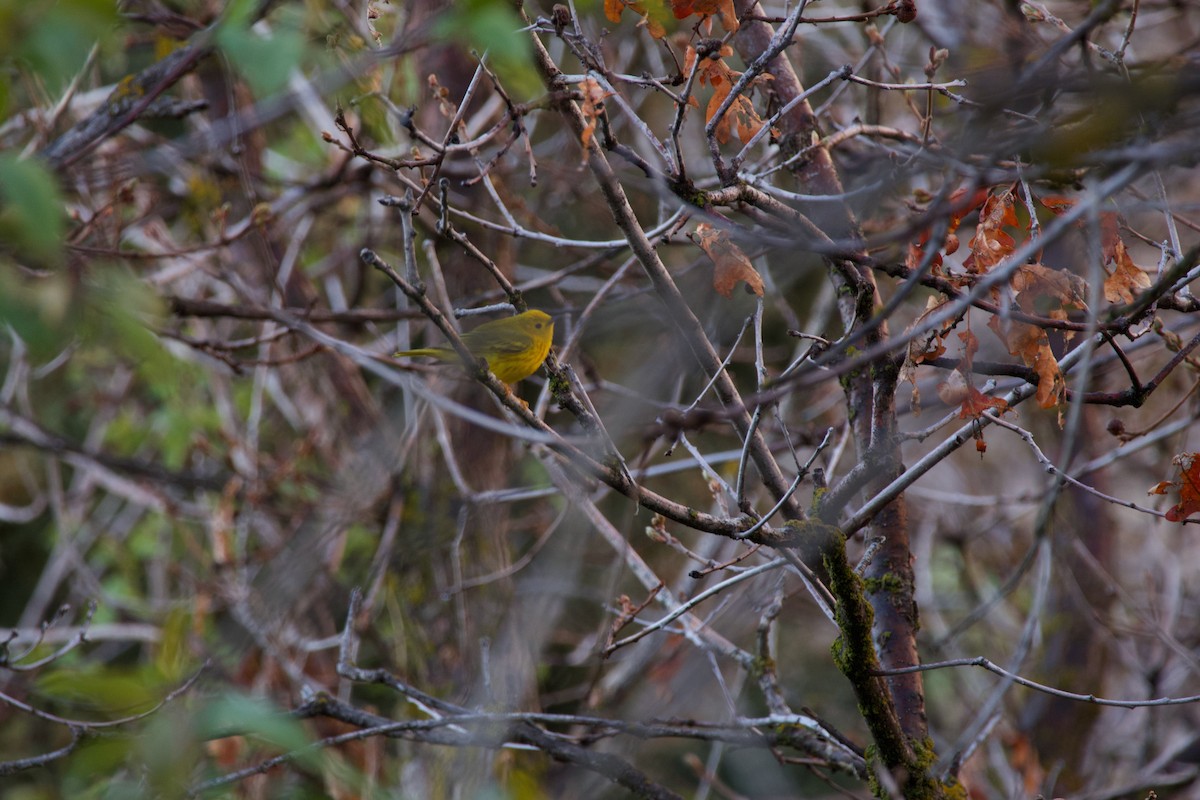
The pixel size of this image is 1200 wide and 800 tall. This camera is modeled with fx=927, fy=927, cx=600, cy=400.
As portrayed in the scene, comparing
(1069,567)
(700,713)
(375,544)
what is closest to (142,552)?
(375,544)

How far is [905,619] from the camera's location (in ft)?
7.85

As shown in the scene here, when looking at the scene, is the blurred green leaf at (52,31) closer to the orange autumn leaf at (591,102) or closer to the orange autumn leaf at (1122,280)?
the orange autumn leaf at (591,102)

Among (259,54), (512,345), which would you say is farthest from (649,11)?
(512,345)

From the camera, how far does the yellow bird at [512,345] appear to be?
3.75m

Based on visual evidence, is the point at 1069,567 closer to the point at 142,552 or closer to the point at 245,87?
the point at 245,87

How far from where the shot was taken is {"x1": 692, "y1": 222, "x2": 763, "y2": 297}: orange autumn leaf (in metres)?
2.21

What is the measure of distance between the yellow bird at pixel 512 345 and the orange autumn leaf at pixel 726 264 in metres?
1.52

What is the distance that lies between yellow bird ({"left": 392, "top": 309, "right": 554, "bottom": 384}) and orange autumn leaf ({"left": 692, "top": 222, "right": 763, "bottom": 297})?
4.97 ft

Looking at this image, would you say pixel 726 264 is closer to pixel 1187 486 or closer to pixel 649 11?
pixel 649 11

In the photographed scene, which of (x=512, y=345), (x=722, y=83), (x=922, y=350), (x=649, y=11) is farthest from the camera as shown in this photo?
(x=512, y=345)

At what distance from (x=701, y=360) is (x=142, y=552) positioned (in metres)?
5.24

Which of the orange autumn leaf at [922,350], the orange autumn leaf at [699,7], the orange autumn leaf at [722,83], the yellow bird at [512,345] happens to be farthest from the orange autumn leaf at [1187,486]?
the yellow bird at [512,345]

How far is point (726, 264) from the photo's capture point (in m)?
2.22

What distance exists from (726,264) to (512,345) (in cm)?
174
